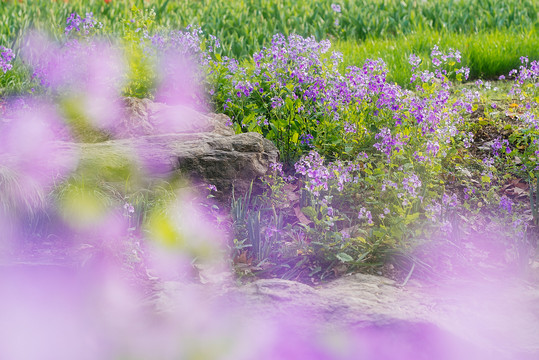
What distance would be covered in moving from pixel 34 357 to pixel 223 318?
2.42 feet

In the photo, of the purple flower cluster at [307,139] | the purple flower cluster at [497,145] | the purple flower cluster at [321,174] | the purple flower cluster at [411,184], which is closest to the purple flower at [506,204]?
the purple flower cluster at [497,145]

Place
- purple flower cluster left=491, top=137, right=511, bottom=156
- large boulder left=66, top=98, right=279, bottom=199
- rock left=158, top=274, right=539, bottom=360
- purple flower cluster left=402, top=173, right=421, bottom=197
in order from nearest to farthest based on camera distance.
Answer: rock left=158, top=274, right=539, bottom=360
purple flower cluster left=402, top=173, right=421, bottom=197
large boulder left=66, top=98, right=279, bottom=199
purple flower cluster left=491, top=137, right=511, bottom=156

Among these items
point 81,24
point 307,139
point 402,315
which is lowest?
point 402,315

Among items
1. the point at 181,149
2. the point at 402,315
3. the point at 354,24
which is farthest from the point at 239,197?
the point at 354,24

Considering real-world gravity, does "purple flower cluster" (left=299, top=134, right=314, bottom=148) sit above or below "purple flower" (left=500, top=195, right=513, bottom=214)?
above

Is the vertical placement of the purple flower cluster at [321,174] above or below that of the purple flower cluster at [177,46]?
below

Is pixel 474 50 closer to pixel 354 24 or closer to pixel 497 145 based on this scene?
pixel 354 24

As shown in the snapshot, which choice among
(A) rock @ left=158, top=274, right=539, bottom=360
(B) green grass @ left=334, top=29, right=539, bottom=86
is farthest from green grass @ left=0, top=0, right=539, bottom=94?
(A) rock @ left=158, top=274, right=539, bottom=360

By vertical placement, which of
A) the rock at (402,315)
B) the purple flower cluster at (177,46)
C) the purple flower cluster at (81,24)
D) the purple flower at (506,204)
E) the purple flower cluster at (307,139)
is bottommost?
the rock at (402,315)

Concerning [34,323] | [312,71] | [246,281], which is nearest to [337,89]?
[312,71]

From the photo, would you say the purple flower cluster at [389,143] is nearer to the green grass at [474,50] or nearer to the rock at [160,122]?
the rock at [160,122]

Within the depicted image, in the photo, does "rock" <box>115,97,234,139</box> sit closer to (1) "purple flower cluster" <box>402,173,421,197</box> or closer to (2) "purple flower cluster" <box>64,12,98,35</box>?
(2) "purple flower cluster" <box>64,12,98,35</box>

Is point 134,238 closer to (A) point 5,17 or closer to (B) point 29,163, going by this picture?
(B) point 29,163

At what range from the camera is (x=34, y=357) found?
234 centimetres
